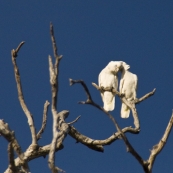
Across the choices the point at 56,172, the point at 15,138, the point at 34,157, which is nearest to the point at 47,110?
the point at 34,157

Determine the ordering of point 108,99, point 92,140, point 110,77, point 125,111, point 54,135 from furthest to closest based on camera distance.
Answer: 1. point 110,77
2. point 108,99
3. point 125,111
4. point 92,140
5. point 54,135

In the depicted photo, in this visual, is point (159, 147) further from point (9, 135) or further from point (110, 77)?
point (110, 77)

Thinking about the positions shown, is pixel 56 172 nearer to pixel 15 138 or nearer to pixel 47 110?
pixel 15 138

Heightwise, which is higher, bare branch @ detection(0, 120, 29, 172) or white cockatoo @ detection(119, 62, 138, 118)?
white cockatoo @ detection(119, 62, 138, 118)

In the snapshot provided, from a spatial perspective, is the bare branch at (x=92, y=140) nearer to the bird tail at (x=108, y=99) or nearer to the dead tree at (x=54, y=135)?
the dead tree at (x=54, y=135)

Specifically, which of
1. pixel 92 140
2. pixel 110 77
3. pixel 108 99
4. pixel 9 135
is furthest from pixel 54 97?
pixel 110 77

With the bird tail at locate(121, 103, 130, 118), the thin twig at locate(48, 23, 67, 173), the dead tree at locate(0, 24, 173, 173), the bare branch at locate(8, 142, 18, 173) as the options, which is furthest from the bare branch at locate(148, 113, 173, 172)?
the bird tail at locate(121, 103, 130, 118)

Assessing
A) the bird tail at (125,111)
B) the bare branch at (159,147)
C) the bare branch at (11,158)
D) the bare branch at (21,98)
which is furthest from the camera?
the bird tail at (125,111)

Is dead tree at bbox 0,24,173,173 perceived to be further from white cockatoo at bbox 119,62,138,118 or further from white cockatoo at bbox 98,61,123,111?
white cockatoo at bbox 119,62,138,118

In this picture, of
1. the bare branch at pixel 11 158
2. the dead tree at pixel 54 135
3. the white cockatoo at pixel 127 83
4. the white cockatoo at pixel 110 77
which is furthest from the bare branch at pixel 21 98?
the white cockatoo at pixel 127 83

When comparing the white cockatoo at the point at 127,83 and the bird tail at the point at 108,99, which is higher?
the white cockatoo at the point at 127,83

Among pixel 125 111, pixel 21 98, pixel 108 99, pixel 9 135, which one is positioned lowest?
pixel 9 135

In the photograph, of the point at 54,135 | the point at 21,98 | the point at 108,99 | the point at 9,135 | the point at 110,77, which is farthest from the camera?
the point at 110,77

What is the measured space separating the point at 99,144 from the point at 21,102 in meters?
1.36
